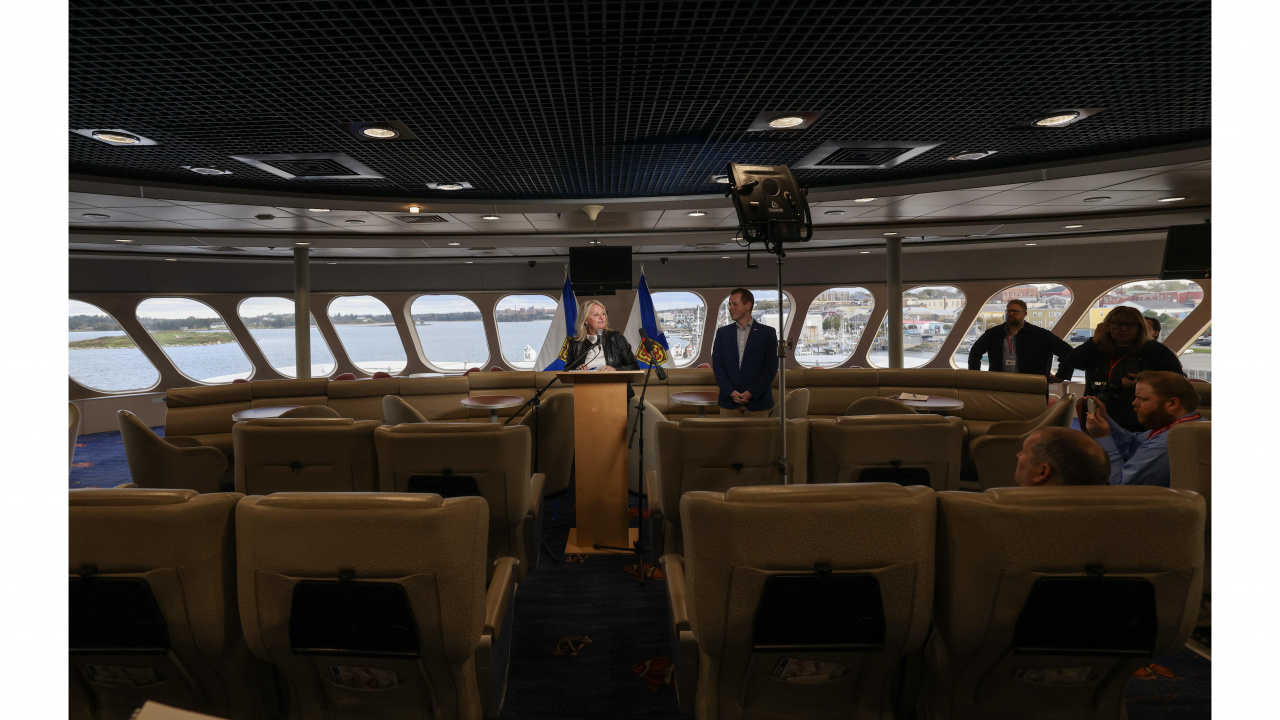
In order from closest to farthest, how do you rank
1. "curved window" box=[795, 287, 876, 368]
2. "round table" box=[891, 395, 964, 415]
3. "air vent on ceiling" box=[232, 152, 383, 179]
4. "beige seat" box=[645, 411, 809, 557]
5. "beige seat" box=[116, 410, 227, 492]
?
"beige seat" box=[645, 411, 809, 557]
"air vent on ceiling" box=[232, 152, 383, 179]
"beige seat" box=[116, 410, 227, 492]
"round table" box=[891, 395, 964, 415]
"curved window" box=[795, 287, 876, 368]

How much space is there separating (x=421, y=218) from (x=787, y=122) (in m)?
4.96

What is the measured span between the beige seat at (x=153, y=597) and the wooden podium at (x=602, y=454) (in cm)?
247

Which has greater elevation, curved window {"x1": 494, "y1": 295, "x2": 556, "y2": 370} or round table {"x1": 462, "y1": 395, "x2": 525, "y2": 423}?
curved window {"x1": 494, "y1": 295, "x2": 556, "y2": 370}

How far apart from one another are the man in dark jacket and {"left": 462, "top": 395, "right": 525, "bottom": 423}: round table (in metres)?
5.85

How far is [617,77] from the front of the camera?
325 cm

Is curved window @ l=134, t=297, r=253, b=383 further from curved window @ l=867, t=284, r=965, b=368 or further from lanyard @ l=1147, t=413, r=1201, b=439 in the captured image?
curved window @ l=867, t=284, r=965, b=368

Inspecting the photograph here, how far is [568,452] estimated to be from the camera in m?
5.80

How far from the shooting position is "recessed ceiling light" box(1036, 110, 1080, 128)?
402cm

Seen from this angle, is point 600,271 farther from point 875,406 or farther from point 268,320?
point 268,320

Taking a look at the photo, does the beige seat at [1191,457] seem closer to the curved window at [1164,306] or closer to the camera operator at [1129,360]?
the camera operator at [1129,360]

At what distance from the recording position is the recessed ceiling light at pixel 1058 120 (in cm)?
402

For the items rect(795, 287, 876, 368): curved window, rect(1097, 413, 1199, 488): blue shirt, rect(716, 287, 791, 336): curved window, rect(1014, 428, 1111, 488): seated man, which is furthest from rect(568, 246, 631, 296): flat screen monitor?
rect(795, 287, 876, 368): curved window

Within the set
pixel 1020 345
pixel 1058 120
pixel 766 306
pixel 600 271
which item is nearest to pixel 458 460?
pixel 1058 120

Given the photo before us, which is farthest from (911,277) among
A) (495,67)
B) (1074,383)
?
(495,67)
